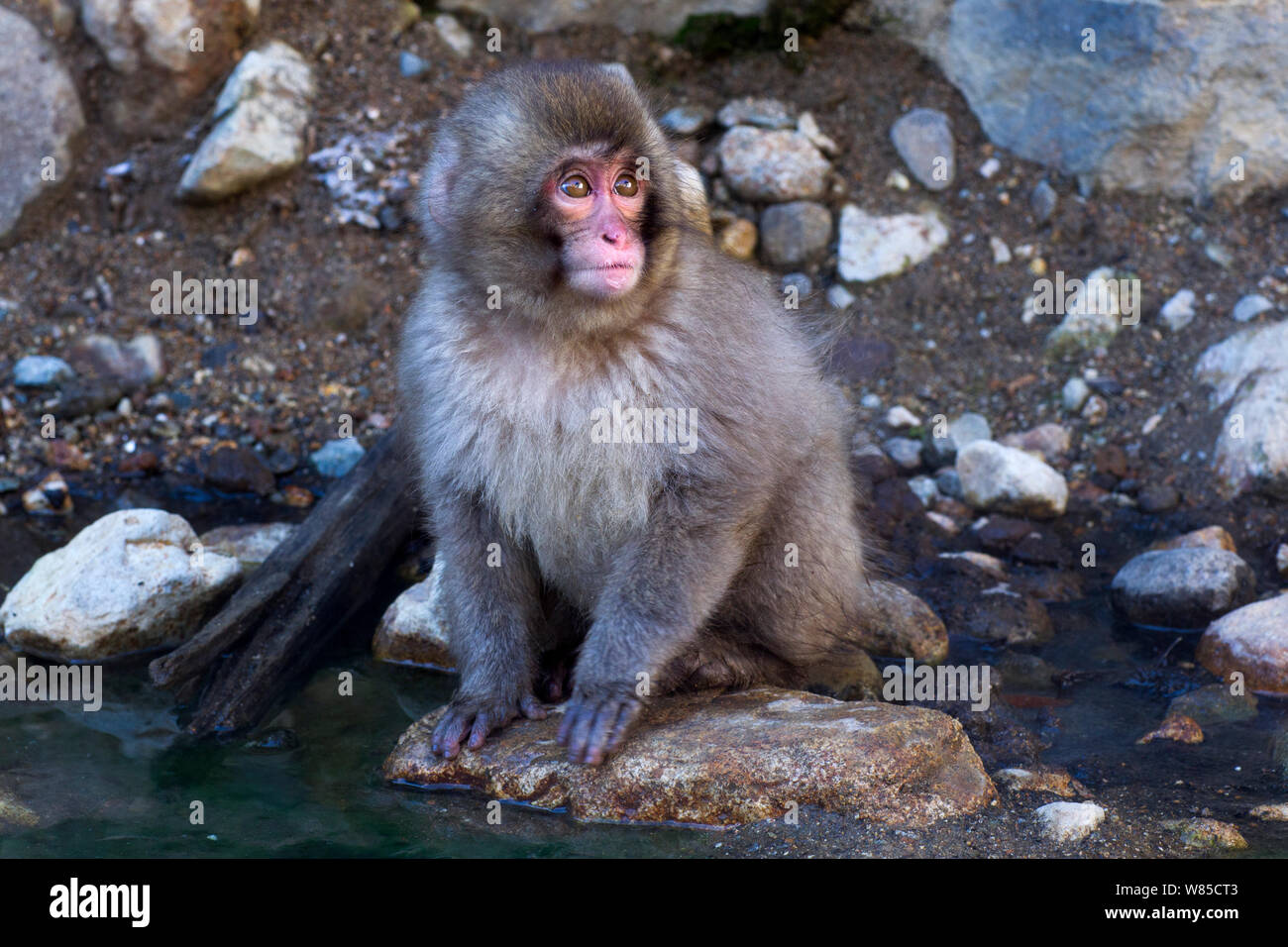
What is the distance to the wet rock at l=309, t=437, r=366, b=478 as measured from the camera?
6504 mm

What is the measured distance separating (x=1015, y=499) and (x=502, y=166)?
3.02m

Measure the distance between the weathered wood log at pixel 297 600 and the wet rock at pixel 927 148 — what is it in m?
3.26

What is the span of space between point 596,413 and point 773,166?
344 cm

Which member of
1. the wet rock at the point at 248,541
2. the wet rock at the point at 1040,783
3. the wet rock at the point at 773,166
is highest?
the wet rock at the point at 773,166

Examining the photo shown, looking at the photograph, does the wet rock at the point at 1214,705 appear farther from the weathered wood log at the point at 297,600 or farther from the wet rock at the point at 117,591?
the wet rock at the point at 117,591

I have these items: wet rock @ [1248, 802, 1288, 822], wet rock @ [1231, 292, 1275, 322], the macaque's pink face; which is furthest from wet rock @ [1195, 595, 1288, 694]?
the macaque's pink face

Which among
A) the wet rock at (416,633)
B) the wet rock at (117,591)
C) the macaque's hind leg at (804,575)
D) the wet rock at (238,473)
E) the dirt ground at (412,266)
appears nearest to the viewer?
the macaque's hind leg at (804,575)

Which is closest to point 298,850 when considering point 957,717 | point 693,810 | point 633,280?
point 693,810

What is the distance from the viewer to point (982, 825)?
12.4 ft

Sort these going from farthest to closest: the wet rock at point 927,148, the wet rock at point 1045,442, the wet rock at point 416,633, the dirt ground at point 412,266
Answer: the wet rock at point 927,148 < the dirt ground at point 412,266 < the wet rock at point 1045,442 < the wet rock at point 416,633

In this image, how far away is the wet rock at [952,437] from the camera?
256 inches

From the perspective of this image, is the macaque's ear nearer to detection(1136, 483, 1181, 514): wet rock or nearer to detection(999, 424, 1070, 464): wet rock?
detection(999, 424, 1070, 464): wet rock

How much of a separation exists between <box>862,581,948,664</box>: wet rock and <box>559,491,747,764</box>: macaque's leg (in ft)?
4.08

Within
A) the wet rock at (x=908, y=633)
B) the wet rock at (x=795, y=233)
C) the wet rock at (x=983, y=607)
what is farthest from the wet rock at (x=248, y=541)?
the wet rock at (x=795, y=233)
